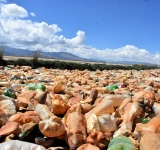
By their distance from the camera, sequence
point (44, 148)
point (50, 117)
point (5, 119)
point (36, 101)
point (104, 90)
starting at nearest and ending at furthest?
1. point (44, 148)
2. point (50, 117)
3. point (5, 119)
4. point (36, 101)
5. point (104, 90)

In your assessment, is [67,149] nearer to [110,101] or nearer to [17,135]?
[17,135]

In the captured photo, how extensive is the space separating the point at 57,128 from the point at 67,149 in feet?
0.57

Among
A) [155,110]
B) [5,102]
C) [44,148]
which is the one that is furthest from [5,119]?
[155,110]

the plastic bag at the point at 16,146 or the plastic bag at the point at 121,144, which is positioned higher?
the plastic bag at the point at 121,144

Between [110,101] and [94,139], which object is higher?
[110,101]

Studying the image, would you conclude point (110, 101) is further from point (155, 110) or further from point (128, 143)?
point (128, 143)

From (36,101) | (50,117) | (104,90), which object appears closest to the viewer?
(50,117)

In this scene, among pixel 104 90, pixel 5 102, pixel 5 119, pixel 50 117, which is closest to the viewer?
pixel 50 117

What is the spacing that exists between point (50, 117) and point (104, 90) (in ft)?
5.51

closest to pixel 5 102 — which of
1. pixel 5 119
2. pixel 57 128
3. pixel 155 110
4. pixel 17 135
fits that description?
pixel 5 119

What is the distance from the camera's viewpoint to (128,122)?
2238 mm

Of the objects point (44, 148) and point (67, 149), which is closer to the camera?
point (44, 148)

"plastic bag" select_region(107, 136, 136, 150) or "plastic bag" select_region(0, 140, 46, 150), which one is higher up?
"plastic bag" select_region(107, 136, 136, 150)

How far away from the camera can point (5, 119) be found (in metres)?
2.20
